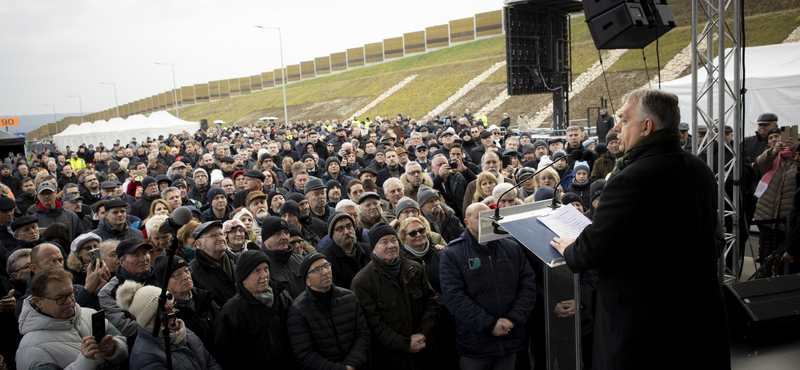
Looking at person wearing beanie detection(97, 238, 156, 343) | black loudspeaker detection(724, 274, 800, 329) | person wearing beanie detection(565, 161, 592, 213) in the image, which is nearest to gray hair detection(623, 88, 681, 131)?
black loudspeaker detection(724, 274, 800, 329)

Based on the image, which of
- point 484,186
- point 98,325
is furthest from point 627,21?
point 98,325

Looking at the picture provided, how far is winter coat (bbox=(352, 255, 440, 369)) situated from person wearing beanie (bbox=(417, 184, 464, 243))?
1560mm

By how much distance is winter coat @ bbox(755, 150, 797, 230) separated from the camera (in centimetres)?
645

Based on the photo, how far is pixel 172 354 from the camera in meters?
3.21

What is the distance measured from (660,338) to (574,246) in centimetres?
53

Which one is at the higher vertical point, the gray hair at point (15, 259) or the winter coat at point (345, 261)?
the gray hair at point (15, 259)

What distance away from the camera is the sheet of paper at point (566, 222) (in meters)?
2.43

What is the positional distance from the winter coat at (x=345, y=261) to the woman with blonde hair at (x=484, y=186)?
198 centimetres

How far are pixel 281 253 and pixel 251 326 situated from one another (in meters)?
0.94

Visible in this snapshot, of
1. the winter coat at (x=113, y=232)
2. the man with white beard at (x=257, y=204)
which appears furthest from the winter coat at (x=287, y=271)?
the winter coat at (x=113, y=232)

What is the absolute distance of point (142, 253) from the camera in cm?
397

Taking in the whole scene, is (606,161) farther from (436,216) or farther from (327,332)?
(327,332)

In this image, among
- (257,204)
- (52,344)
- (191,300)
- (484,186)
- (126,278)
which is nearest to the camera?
(52,344)

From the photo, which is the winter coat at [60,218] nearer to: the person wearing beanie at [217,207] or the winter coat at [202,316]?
the person wearing beanie at [217,207]
